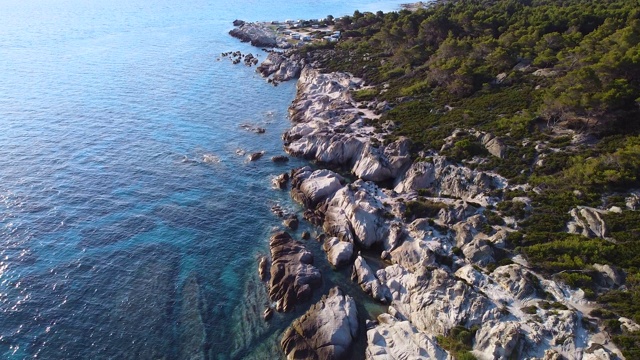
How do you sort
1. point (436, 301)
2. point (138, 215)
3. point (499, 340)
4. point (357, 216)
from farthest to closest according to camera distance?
1. point (138, 215)
2. point (357, 216)
3. point (436, 301)
4. point (499, 340)

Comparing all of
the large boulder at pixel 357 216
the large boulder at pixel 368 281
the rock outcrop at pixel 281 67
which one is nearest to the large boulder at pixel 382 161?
the large boulder at pixel 357 216

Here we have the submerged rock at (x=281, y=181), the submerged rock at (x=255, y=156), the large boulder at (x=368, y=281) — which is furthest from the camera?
the submerged rock at (x=255, y=156)

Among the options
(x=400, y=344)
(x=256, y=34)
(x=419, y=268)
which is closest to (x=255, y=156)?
(x=419, y=268)

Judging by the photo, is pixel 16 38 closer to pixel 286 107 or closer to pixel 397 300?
pixel 286 107

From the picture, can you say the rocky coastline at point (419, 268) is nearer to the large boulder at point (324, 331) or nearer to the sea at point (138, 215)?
the large boulder at point (324, 331)

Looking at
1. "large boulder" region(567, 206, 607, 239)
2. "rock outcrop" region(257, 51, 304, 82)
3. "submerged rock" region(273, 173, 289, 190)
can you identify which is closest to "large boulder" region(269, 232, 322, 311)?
"submerged rock" region(273, 173, 289, 190)

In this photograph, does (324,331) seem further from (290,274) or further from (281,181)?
(281,181)

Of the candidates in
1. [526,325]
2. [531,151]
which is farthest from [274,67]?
[526,325]
